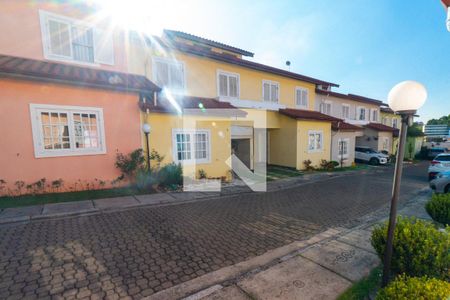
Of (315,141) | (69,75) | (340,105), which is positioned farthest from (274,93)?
(69,75)

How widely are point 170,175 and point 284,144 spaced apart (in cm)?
982

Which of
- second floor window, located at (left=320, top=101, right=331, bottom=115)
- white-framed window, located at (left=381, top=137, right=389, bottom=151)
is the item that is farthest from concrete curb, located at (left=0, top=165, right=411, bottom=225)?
white-framed window, located at (left=381, top=137, right=389, bottom=151)

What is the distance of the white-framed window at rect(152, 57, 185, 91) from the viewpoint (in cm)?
1066

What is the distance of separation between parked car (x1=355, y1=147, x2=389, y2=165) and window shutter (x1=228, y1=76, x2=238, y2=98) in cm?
1630

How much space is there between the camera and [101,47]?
9.04 m

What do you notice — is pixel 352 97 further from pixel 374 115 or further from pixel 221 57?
pixel 221 57

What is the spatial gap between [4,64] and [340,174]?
17964 mm

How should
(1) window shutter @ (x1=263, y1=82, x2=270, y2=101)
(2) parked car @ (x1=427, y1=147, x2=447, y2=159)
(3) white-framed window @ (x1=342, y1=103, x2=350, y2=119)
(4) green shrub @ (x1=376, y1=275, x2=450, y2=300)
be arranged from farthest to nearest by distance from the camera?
(2) parked car @ (x1=427, y1=147, x2=447, y2=159)
(3) white-framed window @ (x1=342, y1=103, x2=350, y2=119)
(1) window shutter @ (x1=263, y1=82, x2=270, y2=101)
(4) green shrub @ (x1=376, y1=275, x2=450, y2=300)

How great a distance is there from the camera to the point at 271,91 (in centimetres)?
1548

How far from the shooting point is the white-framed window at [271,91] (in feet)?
49.4

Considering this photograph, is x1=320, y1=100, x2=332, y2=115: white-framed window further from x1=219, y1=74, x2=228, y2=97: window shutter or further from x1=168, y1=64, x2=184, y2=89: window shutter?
x1=168, y1=64, x2=184, y2=89: window shutter

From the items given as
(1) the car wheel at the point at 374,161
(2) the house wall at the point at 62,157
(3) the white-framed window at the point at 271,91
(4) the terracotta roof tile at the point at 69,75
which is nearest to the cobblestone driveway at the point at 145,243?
(2) the house wall at the point at 62,157

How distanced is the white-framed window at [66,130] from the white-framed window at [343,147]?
1815 centimetres

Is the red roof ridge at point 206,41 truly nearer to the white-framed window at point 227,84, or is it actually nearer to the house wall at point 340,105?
the white-framed window at point 227,84
